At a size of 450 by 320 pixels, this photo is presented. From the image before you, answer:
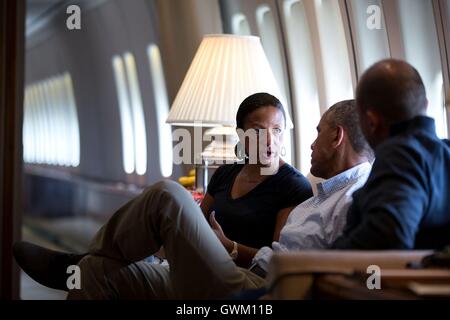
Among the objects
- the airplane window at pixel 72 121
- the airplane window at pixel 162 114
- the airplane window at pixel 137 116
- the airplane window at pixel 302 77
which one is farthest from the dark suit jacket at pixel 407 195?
the airplane window at pixel 72 121

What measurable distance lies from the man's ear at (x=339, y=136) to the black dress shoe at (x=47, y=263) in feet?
3.73

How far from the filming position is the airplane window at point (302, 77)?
20.2ft

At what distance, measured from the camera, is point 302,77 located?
638 cm

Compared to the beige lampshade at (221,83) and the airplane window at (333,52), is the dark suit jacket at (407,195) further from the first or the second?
the airplane window at (333,52)

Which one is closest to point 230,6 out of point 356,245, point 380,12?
point 380,12

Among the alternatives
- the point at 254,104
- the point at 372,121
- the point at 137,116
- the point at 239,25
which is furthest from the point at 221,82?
the point at 137,116

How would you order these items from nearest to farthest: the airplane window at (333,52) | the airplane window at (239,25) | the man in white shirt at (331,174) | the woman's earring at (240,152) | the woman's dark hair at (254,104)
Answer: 1. the man in white shirt at (331,174)
2. the woman's dark hair at (254,104)
3. the woman's earring at (240,152)
4. the airplane window at (333,52)
5. the airplane window at (239,25)

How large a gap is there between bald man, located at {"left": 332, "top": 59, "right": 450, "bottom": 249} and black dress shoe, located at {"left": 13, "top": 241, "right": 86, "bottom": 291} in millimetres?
1325

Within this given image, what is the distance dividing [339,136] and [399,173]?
2.63 ft

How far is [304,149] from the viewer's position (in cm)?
618

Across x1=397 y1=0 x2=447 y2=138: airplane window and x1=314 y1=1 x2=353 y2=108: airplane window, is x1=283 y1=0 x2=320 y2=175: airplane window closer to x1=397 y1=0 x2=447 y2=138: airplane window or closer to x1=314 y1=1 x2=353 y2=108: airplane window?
x1=314 y1=1 x2=353 y2=108: airplane window

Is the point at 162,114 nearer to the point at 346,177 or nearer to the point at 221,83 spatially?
the point at 221,83

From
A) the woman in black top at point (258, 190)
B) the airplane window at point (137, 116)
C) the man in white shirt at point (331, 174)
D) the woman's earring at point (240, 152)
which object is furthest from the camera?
the airplane window at point (137, 116)

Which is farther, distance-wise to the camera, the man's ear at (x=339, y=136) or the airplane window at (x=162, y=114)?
the airplane window at (x=162, y=114)
